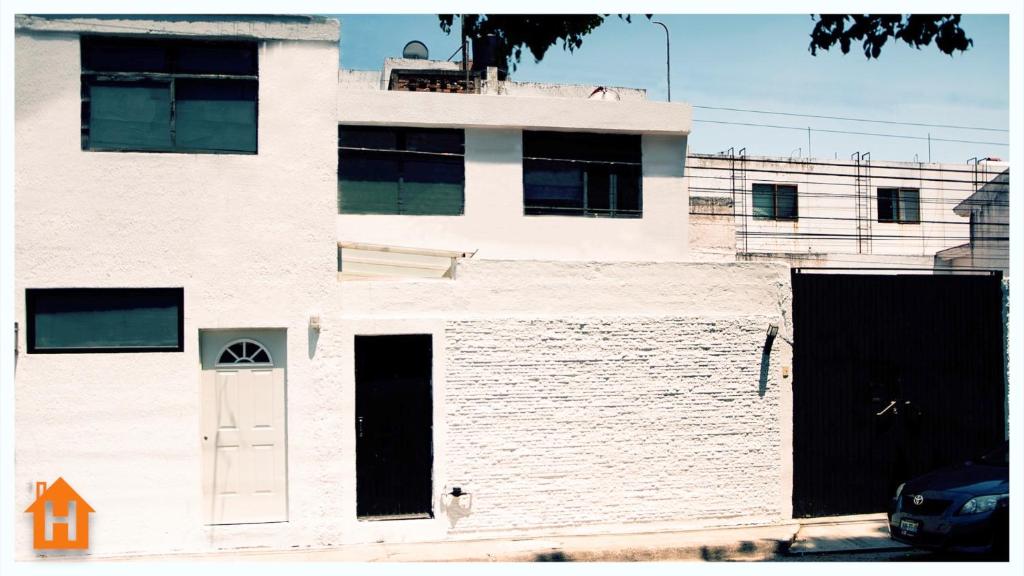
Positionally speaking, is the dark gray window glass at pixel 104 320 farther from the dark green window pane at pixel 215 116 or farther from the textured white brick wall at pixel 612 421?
the textured white brick wall at pixel 612 421

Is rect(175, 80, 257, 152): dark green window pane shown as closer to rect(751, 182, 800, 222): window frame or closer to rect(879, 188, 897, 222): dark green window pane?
rect(751, 182, 800, 222): window frame

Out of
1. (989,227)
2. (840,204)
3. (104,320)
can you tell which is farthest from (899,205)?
(104,320)

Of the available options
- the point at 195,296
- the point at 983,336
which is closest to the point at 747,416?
the point at 983,336

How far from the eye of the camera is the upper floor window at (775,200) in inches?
1173

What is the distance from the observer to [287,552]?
35.4 feet

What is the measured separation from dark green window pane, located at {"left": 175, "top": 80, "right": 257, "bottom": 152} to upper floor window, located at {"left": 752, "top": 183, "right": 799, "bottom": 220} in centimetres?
2152

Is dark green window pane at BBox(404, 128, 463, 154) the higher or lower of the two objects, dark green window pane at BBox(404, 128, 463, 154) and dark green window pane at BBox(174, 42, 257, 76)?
the lower

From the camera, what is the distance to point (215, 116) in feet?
36.3

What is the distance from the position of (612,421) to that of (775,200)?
20.0 meters

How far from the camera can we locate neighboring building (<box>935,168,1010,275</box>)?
969 inches

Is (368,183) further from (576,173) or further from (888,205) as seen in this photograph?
(888,205)

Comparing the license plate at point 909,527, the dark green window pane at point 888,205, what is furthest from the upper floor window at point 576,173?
the dark green window pane at point 888,205

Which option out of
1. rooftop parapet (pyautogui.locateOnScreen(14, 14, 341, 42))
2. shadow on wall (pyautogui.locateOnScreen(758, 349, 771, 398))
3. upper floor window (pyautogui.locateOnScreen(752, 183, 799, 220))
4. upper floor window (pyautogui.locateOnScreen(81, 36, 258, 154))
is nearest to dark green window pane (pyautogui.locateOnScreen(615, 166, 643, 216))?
shadow on wall (pyautogui.locateOnScreen(758, 349, 771, 398))

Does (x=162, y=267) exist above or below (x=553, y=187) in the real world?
below
